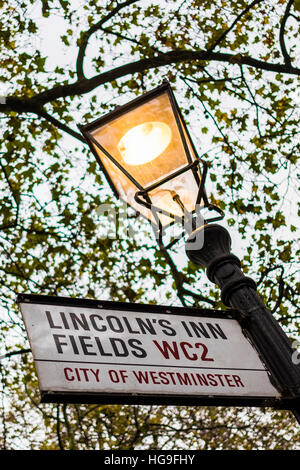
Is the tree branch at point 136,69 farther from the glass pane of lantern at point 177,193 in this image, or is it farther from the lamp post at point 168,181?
the glass pane of lantern at point 177,193

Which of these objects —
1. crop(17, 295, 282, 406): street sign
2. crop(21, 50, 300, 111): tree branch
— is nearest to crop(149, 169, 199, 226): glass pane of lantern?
crop(17, 295, 282, 406): street sign

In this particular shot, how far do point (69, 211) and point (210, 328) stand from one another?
6.27m

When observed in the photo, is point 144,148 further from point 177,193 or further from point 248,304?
point 248,304

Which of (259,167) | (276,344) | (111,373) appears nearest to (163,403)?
(111,373)

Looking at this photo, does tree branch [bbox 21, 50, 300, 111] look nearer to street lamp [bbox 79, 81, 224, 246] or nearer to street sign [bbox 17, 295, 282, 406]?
street lamp [bbox 79, 81, 224, 246]

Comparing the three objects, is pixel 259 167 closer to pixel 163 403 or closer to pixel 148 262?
pixel 148 262

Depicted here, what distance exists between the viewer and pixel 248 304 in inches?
90.1

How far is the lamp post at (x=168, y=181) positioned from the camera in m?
2.35

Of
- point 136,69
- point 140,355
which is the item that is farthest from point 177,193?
point 136,69

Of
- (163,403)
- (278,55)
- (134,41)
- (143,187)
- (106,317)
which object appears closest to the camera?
(163,403)

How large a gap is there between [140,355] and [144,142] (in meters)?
1.25

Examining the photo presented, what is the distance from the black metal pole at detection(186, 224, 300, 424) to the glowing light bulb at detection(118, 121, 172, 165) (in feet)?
1.62

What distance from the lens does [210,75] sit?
8.08m

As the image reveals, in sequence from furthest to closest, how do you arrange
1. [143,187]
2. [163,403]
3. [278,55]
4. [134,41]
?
1. [278,55]
2. [134,41]
3. [143,187]
4. [163,403]
